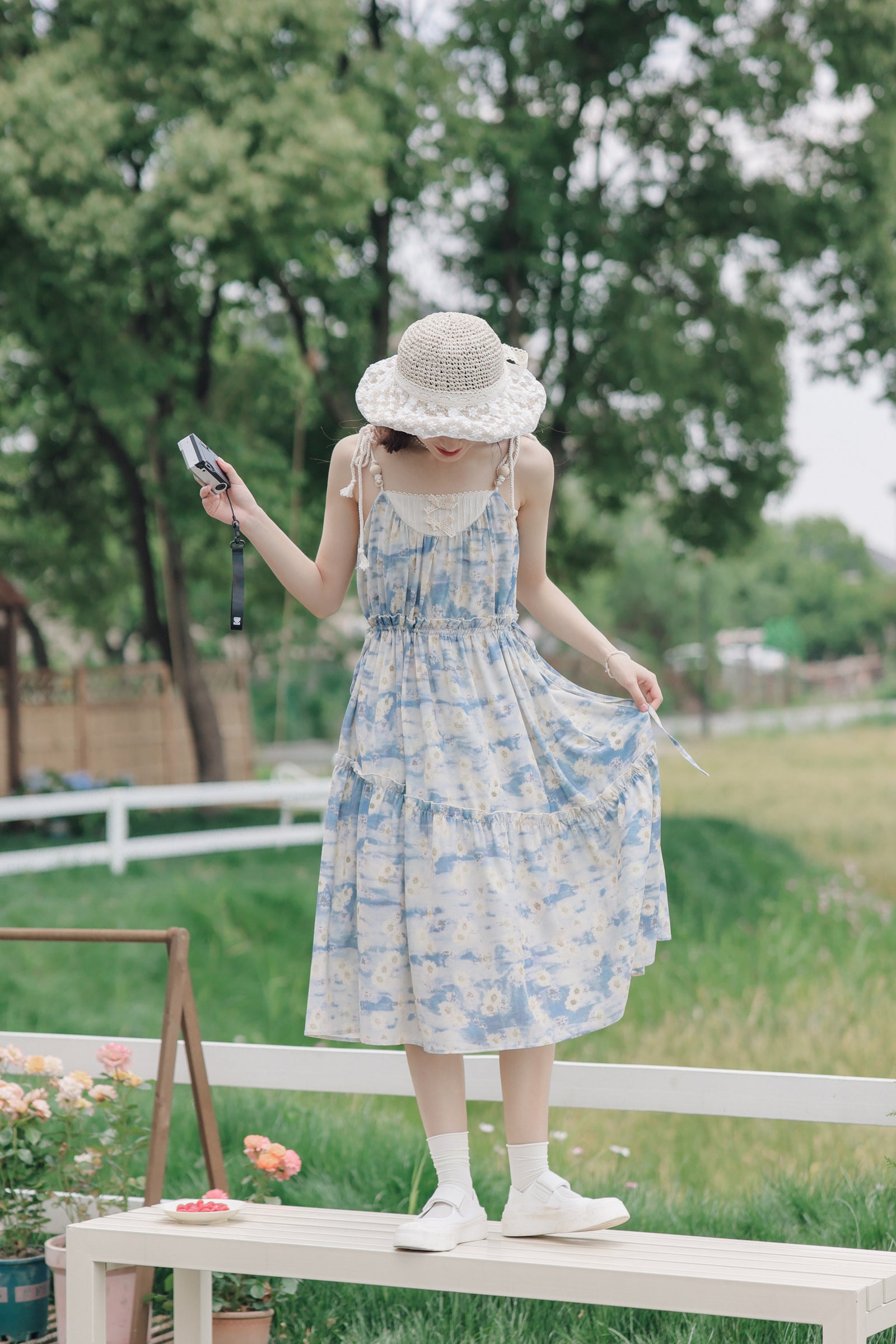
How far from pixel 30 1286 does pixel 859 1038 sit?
13.7 feet

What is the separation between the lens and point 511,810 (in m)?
2.46

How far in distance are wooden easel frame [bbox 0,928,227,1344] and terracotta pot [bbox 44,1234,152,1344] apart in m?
0.08

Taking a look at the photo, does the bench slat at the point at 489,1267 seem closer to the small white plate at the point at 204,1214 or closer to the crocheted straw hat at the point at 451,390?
the small white plate at the point at 204,1214

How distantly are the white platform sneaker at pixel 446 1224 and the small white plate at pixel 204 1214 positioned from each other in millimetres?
307

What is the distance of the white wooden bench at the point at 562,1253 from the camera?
2.06m

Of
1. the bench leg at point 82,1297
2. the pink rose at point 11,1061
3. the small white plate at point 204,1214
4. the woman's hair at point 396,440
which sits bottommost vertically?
the bench leg at point 82,1297

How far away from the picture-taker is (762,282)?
510 inches

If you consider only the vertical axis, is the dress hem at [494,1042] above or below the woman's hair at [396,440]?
below

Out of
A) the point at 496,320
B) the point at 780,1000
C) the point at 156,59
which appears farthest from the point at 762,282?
the point at 780,1000

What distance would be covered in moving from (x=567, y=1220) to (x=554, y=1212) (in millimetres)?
25

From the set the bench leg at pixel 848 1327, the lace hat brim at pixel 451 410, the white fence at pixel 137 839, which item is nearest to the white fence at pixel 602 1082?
the bench leg at pixel 848 1327

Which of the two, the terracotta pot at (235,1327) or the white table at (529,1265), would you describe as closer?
the white table at (529,1265)

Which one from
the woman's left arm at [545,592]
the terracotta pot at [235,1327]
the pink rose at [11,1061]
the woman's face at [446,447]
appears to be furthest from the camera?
the pink rose at [11,1061]

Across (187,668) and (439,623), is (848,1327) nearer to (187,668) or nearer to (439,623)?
(439,623)
